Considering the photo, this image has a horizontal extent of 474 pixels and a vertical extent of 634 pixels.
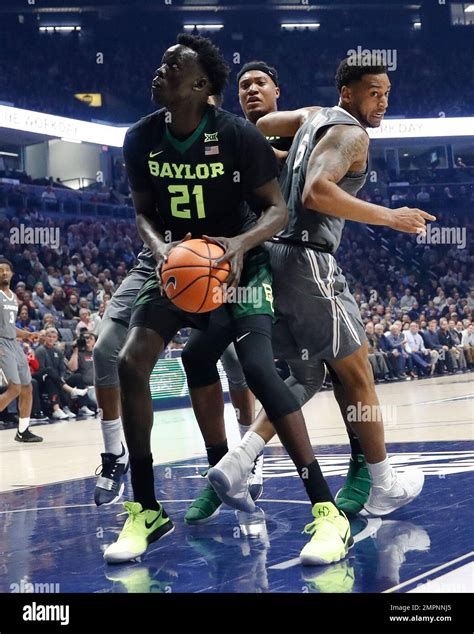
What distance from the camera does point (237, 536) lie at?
11.1ft

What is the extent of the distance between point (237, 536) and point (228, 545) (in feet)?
0.56

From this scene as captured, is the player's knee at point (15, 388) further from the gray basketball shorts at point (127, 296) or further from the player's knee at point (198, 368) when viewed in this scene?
the player's knee at point (198, 368)

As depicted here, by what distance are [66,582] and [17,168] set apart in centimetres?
2237

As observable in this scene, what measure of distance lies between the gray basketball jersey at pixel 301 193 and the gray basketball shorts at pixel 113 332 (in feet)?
2.53

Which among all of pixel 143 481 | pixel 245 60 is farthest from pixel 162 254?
pixel 245 60

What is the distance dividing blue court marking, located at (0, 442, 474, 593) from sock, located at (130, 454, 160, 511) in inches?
6.8

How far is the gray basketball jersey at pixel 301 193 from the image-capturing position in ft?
11.4

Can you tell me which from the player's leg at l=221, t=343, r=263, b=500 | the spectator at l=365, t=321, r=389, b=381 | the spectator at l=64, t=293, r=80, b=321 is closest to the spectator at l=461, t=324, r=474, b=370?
the spectator at l=365, t=321, r=389, b=381

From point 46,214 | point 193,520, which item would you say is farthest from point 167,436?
point 46,214

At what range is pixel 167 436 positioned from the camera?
8.11m

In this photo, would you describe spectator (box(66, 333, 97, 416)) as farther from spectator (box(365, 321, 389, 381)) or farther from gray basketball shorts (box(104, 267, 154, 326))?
gray basketball shorts (box(104, 267, 154, 326))

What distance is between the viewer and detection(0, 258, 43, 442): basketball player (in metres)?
7.91

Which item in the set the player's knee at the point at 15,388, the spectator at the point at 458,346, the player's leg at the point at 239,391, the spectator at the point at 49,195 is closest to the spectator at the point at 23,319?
the player's knee at the point at 15,388
